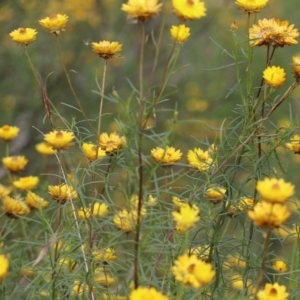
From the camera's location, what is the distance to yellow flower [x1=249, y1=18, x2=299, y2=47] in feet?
4.22

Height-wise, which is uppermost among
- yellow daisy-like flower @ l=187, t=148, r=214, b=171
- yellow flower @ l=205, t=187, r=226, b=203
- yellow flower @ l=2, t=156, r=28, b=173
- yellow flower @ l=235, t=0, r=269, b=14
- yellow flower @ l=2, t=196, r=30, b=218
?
yellow flower @ l=235, t=0, r=269, b=14

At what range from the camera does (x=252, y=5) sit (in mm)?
1318

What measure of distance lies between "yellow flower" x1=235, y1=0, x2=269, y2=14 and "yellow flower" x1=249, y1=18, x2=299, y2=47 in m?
0.03

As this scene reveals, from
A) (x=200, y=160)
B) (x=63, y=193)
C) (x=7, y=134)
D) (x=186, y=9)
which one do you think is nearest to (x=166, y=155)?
(x=200, y=160)

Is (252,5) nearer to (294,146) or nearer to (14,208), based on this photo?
(294,146)

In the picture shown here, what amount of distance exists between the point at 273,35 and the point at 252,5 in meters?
0.08

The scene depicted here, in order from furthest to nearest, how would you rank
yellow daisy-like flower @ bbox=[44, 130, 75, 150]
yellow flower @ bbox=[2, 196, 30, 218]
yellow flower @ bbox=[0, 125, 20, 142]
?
yellow flower @ bbox=[0, 125, 20, 142] → yellow flower @ bbox=[2, 196, 30, 218] → yellow daisy-like flower @ bbox=[44, 130, 75, 150]

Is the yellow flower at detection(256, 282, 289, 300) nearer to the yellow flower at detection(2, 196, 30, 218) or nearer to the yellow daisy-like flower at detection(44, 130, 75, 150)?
the yellow daisy-like flower at detection(44, 130, 75, 150)

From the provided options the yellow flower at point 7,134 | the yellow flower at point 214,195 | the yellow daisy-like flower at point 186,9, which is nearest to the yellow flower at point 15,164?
the yellow flower at point 7,134

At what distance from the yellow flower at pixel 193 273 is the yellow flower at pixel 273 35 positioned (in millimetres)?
517

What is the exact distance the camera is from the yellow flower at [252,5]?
1.31 m

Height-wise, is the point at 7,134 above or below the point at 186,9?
below

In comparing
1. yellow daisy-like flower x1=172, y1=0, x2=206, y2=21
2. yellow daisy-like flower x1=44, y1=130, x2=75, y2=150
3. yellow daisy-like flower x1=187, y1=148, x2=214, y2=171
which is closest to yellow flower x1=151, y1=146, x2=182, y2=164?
yellow daisy-like flower x1=187, y1=148, x2=214, y2=171

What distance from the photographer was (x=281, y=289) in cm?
109
